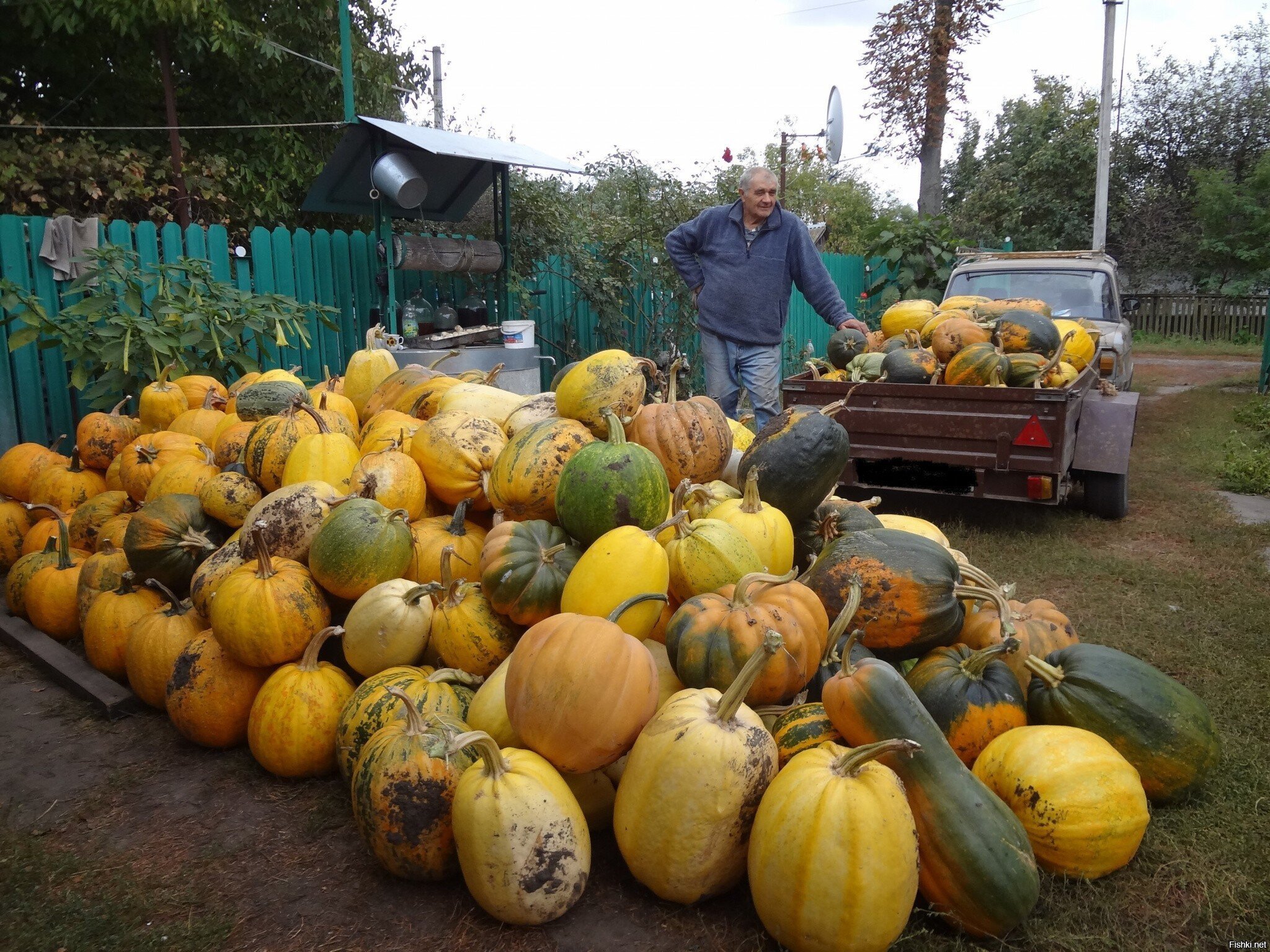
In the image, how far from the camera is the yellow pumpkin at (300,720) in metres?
2.72

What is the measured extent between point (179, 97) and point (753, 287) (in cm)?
747

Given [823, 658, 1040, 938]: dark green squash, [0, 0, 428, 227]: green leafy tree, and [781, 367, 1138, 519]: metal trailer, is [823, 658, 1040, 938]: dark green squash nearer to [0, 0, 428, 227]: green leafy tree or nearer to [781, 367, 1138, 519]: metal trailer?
[781, 367, 1138, 519]: metal trailer

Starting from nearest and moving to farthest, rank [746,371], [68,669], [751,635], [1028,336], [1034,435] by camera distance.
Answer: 1. [751,635]
2. [68,669]
3. [1034,435]
4. [1028,336]
5. [746,371]

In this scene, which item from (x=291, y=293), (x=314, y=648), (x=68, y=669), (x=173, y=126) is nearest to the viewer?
(x=314, y=648)

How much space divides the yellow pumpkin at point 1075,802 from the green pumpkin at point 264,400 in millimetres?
3238

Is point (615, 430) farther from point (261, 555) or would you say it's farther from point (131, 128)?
point (131, 128)

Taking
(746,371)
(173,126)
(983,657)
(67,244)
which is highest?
(173,126)

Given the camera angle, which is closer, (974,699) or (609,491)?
(974,699)

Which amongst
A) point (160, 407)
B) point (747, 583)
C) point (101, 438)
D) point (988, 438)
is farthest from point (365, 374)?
point (988, 438)

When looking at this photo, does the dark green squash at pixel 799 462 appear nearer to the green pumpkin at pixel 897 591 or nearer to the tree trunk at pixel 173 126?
the green pumpkin at pixel 897 591

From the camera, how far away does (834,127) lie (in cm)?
1438

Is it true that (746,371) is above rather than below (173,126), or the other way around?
below

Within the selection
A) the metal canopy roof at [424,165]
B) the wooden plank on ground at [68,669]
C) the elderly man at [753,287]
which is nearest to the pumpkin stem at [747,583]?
the wooden plank on ground at [68,669]

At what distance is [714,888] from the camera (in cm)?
214
